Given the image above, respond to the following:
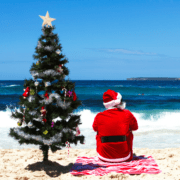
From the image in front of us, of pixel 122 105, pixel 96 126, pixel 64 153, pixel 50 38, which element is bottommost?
pixel 64 153

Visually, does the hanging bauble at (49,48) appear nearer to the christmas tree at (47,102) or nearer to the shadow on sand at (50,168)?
the christmas tree at (47,102)

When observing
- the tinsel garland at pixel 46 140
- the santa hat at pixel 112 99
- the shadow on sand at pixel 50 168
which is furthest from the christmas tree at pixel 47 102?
the santa hat at pixel 112 99

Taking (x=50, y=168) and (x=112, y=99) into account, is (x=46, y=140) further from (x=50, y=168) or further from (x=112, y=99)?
(x=112, y=99)

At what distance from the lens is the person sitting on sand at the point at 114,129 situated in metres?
4.95

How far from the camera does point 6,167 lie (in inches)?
202

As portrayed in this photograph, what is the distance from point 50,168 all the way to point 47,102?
1.39m

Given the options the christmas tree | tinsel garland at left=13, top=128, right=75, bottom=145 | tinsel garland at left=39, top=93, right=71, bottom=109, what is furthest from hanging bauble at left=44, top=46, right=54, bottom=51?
tinsel garland at left=13, top=128, right=75, bottom=145

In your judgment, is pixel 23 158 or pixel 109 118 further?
pixel 23 158

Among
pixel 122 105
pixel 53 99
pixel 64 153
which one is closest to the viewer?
pixel 53 99

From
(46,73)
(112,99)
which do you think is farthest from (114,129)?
(46,73)

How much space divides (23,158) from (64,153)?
1117mm

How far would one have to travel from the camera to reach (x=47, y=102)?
4703 mm

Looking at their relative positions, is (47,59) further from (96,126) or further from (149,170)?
(149,170)

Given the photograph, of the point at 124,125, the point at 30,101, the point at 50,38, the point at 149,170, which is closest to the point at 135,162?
the point at 149,170
